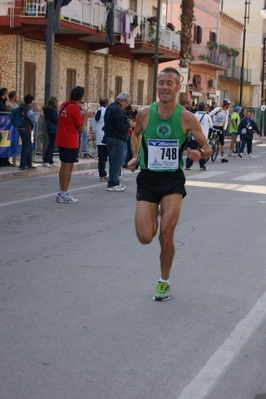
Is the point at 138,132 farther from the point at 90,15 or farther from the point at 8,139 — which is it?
the point at 90,15

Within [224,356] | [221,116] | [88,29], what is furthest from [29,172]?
[224,356]

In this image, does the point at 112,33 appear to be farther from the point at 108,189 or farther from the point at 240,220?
the point at 240,220

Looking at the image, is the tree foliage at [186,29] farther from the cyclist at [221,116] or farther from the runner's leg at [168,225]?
the runner's leg at [168,225]

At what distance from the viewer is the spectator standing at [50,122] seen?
19.7m

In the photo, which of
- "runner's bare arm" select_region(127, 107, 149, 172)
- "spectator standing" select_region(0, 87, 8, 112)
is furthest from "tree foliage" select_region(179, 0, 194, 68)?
"runner's bare arm" select_region(127, 107, 149, 172)

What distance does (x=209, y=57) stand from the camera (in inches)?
2149

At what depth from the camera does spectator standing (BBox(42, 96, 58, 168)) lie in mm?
19688

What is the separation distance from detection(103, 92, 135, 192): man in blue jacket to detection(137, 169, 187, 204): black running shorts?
332 inches

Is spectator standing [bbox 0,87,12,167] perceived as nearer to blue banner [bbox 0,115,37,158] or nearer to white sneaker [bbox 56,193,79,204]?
blue banner [bbox 0,115,37,158]

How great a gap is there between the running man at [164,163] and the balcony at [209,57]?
4696 cm

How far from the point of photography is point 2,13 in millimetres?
27391

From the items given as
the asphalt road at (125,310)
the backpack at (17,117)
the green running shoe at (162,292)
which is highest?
the backpack at (17,117)

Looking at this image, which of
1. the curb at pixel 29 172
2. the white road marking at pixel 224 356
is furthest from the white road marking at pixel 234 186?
the white road marking at pixel 224 356

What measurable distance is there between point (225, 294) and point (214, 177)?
41.5 feet
